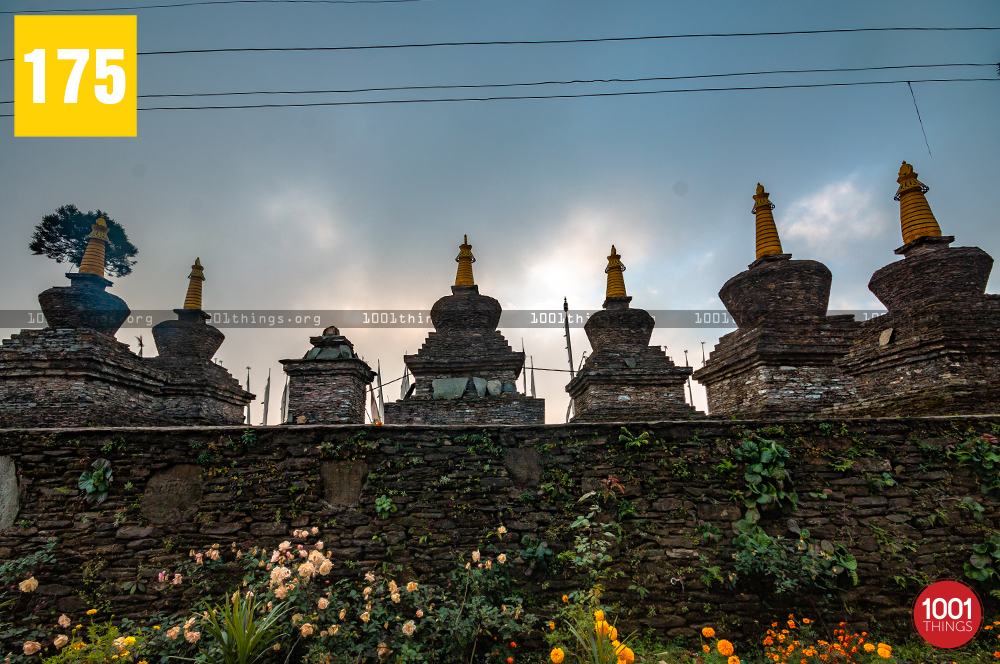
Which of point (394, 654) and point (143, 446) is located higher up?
point (143, 446)

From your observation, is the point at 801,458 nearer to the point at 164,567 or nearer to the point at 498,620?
the point at 498,620

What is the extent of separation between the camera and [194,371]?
15.2m

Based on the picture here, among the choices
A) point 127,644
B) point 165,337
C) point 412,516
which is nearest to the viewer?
point 127,644

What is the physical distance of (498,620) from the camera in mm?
4406

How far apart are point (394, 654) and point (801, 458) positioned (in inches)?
186

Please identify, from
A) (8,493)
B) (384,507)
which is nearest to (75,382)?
(8,493)

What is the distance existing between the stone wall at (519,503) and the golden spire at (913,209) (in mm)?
9819

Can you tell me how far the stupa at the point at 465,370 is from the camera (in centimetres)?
1373

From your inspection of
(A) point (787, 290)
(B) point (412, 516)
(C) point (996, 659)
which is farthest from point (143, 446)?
(A) point (787, 290)

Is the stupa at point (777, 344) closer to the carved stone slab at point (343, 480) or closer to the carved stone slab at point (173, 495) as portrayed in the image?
the carved stone slab at point (343, 480)

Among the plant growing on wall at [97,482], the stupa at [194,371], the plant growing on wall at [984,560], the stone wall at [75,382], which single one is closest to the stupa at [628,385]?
the plant growing on wall at [984,560]

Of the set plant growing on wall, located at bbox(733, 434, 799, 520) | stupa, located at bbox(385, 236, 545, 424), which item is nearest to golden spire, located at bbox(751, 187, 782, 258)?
stupa, located at bbox(385, 236, 545, 424)

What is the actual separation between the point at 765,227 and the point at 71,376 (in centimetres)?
2025

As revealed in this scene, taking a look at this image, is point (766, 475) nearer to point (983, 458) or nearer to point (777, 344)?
point (983, 458)
